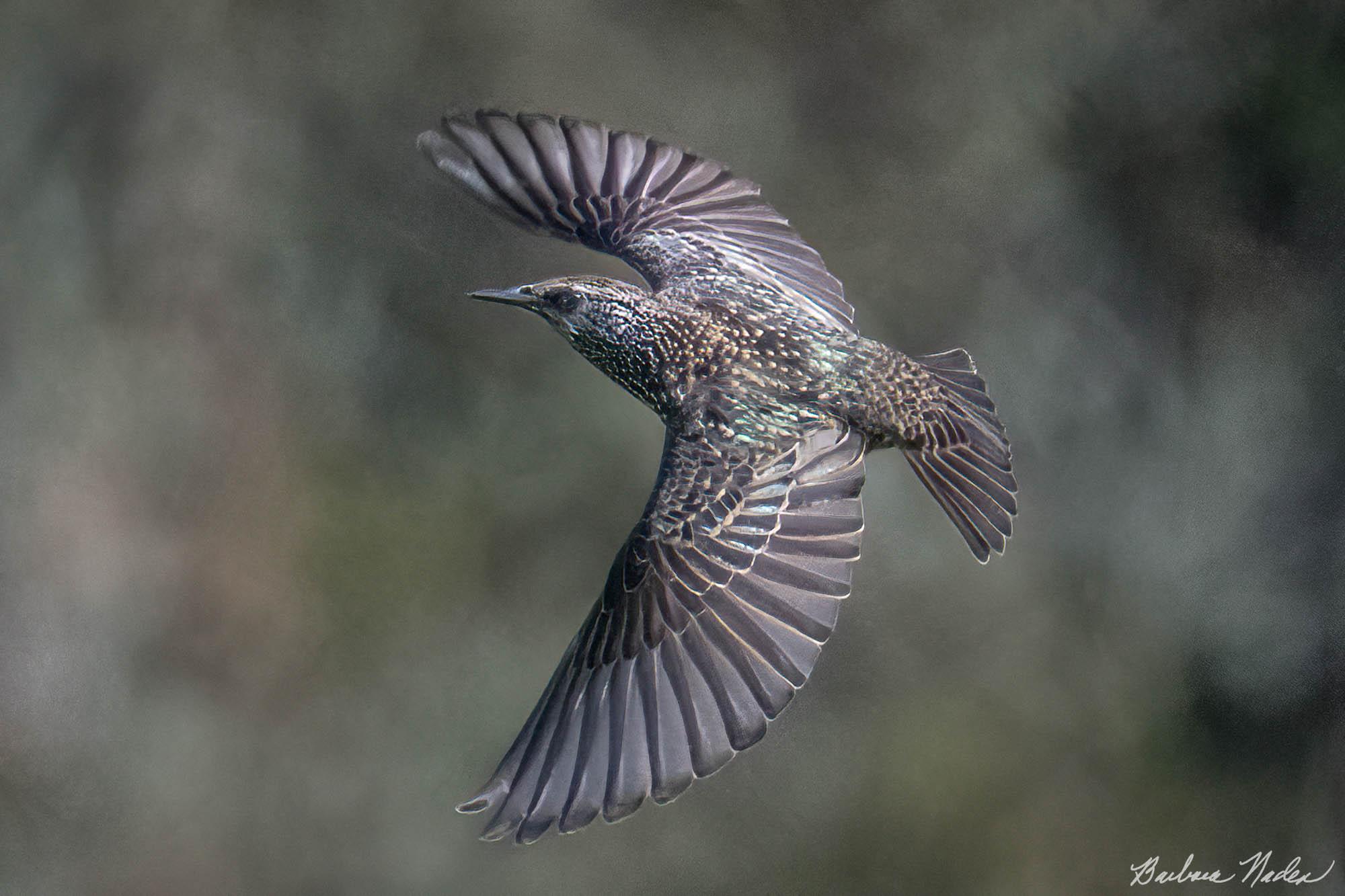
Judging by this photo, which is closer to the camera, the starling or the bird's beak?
the starling

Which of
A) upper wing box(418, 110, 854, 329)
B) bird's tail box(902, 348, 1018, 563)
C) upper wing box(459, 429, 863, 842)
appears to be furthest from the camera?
upper wing box(418, 110, 854, 329)

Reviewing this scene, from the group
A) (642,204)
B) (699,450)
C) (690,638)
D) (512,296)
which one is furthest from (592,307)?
(690,638)

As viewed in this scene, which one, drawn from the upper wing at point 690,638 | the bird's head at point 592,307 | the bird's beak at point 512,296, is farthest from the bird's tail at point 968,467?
the bird's beak at point 512,296

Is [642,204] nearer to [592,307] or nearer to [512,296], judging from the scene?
[592,307]

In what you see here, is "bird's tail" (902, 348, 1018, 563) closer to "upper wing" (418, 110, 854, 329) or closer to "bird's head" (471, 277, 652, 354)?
"upper wing" (418, 110, 854, 329)

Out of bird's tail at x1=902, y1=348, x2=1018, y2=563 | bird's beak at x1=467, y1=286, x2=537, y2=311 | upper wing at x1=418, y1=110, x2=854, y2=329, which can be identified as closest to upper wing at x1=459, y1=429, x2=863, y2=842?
bird's tail at x1=902, y1=348, x2=1018, y2=563

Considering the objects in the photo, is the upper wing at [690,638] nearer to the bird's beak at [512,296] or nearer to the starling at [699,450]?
the starling at [699,450]

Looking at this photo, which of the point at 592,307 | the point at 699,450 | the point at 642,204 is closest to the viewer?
the point at 699,450

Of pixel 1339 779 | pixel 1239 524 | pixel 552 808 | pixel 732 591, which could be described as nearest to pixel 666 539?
pixel 732 591
